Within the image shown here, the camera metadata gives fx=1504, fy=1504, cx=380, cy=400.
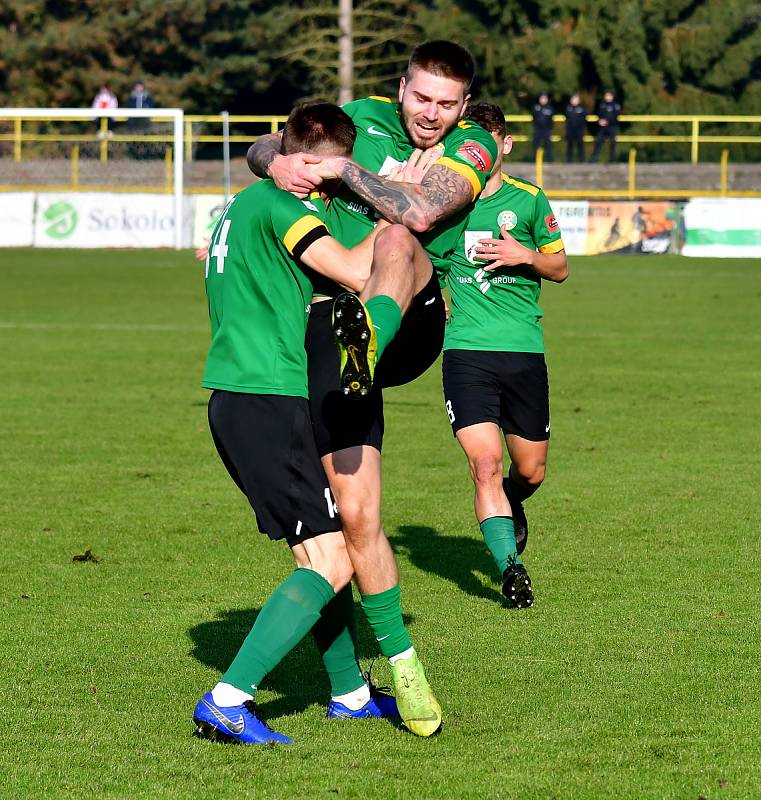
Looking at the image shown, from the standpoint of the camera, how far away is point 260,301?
4.86m

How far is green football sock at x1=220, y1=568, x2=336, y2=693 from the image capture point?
15.8ft

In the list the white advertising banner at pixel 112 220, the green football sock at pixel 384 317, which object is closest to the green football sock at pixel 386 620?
the green football sock at pixel 384 317

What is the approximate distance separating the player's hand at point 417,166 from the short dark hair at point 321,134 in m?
0.23

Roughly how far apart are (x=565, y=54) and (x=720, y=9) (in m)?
6.87

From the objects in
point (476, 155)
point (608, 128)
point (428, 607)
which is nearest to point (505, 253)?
point (428, 607)

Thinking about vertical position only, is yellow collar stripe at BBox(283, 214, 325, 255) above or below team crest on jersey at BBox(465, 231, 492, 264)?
above

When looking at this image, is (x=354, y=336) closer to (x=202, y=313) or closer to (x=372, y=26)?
(x=202, y=313)

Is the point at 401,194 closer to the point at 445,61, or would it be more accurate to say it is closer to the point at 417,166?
the point at 417,166

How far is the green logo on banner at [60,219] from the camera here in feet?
116

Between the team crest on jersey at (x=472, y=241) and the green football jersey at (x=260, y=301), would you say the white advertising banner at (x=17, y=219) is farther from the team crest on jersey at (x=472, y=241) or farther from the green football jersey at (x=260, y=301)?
the green football jersey at (x=260, y=301)

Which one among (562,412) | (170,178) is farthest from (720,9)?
(562,412)

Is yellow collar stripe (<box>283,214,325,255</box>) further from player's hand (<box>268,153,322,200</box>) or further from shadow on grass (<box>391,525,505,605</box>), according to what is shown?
shadow on grass (<box>391,525,505,605</box>)

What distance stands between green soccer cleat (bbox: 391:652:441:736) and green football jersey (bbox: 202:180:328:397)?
976 mm

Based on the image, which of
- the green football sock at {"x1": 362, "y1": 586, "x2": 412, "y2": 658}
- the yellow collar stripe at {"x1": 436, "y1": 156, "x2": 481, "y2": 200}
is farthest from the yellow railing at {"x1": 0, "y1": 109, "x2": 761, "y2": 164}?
the green football sock at {"x1": 362, "y1": 586, "x2": 412, "y2": 658}
